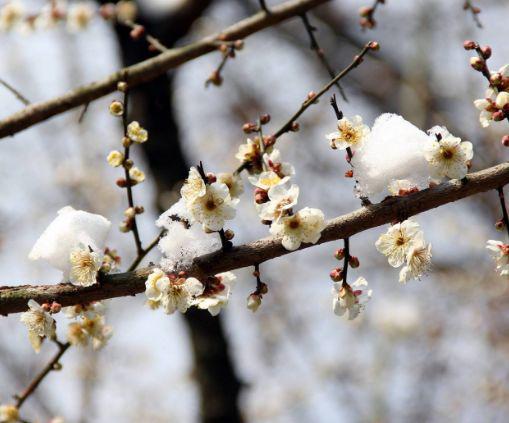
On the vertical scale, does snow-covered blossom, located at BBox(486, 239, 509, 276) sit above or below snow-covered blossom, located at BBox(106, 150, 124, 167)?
below

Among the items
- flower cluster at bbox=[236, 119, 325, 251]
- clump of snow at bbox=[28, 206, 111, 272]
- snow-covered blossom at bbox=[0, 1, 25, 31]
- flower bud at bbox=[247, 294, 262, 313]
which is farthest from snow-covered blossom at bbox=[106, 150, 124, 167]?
snow-covered blossom at bbox=[0, 1, 25, 31]

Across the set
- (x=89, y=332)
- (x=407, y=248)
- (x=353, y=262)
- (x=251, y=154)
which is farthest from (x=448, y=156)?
(x=89, y=332)

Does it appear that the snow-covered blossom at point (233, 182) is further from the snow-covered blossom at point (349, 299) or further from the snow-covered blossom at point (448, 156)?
the snow-covered blossom at point (448, 156)

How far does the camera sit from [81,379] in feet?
21.3

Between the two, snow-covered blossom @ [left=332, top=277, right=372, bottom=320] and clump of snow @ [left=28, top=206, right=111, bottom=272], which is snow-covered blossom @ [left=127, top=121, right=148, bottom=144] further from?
snow-covered blossom @ [left=332, top=277, right=372, bottom=320]

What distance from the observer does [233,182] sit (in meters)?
1.61

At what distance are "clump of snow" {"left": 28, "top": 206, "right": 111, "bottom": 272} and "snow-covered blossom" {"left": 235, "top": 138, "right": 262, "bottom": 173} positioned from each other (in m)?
0.40

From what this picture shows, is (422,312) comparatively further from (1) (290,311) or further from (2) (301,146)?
(2) (301,146)

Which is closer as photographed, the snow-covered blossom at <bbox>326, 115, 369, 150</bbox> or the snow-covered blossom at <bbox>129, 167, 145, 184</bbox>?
the snow-covered blossom at <bbox>326, 115, 369, 150</bbox>

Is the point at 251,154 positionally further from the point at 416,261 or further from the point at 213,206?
the point at 416,261

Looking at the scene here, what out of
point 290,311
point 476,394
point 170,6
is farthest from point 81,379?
point 476,394

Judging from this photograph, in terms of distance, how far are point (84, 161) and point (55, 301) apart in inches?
217

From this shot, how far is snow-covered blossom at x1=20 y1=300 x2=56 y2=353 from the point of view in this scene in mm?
1457

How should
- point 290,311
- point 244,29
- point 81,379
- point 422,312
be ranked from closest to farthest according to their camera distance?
point 244,29 < point 81,379 < point 422,312 < point 290,311
